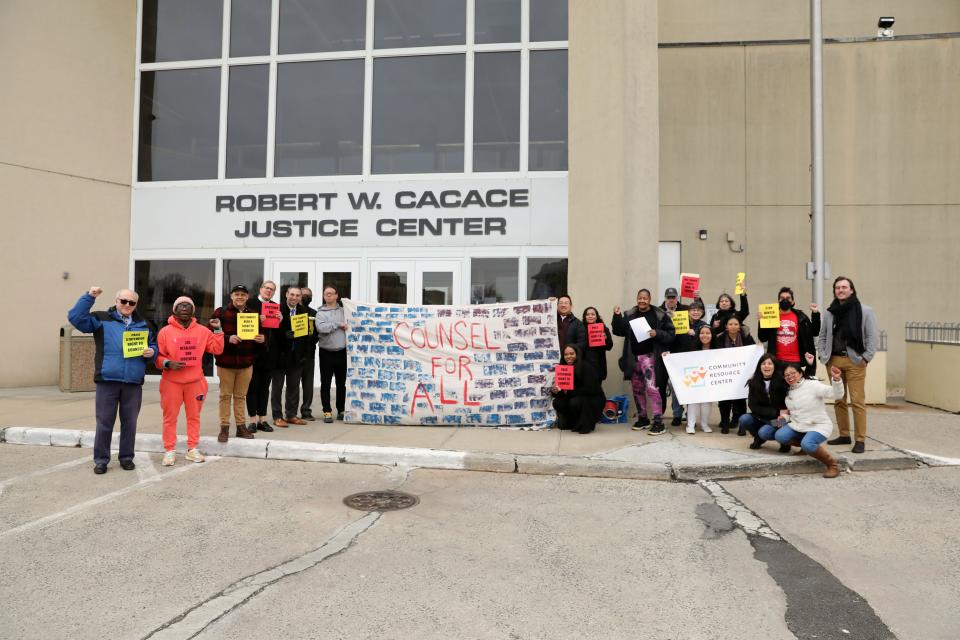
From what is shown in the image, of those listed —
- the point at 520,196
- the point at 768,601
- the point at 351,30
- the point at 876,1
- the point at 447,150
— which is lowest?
the point at 768,601

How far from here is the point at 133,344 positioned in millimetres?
6832

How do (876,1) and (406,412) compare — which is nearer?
(406,412)

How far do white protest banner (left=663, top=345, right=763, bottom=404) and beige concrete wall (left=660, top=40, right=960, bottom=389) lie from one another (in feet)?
21.5

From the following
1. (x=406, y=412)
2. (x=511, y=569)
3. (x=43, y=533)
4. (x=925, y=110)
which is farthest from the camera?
(x=925, y=110)

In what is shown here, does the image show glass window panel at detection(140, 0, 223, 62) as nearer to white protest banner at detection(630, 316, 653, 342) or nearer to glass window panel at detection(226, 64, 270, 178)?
glass window panel at detection(226, 64, 270, 178)

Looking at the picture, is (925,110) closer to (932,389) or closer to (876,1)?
(876,1)

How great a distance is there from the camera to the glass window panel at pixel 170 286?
13.6m

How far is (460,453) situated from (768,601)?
13.4 feet

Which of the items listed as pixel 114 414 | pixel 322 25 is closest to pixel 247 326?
pixel 114 414

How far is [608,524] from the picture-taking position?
5410mm

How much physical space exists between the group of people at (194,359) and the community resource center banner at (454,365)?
0.47 metres

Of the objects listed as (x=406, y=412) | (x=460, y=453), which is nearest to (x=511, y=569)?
(x=460, y=453)

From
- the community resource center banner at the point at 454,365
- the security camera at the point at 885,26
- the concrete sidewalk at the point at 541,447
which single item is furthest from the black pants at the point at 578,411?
the security camera at the point at 885,26

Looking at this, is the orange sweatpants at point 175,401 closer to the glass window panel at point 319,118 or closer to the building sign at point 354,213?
the building sign at point 354,213
